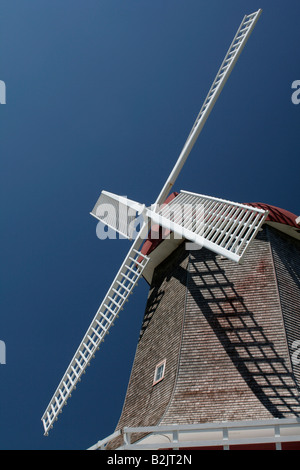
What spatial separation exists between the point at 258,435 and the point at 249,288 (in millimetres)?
3176

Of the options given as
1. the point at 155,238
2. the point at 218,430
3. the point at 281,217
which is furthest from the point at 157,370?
the point at 281,217

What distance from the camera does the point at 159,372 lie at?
1062 cm

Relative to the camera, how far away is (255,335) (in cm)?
996

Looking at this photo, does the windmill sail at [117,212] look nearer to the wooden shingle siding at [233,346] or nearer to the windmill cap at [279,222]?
the windmill cap at [279,222]

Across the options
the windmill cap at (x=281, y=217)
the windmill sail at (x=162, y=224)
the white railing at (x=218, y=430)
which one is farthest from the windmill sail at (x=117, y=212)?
the white railing at (x=218, y=430)

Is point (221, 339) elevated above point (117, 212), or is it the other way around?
point (117, 212)

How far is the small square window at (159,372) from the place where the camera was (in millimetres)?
10414

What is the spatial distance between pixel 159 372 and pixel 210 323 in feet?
4.78

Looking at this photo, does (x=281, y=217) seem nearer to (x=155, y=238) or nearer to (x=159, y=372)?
(x=155, y=238)

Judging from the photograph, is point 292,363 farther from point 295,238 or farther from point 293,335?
point 295,238

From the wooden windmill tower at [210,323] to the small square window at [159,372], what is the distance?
23 mm

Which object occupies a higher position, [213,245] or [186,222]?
[186,222]

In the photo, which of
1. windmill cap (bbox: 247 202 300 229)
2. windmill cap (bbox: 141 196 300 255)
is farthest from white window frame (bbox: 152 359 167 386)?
windmill cap (bbox: 247 202 300 229)
